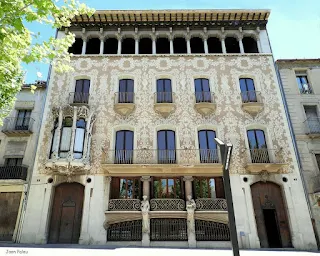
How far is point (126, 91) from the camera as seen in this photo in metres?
17.9

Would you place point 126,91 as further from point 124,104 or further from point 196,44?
point 196,44

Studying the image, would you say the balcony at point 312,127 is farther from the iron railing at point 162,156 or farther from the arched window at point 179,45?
the arched window at point 179,45

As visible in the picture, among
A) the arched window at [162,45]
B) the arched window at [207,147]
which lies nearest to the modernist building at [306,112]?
the arched window at [207,147]

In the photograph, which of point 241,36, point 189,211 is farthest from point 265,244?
point 241,36

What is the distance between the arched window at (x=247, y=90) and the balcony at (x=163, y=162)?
14.9 ft

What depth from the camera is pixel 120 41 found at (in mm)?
19438

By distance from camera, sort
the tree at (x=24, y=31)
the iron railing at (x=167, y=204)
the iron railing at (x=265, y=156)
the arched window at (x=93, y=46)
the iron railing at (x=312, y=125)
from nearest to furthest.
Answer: the tree at (x=24, y=31) < the iron railing at (x=167, y=204) < the iron railing at (x=265, y=156) < the iron railing at (x=312, y=125) < the arched window at (x=93, y=46)

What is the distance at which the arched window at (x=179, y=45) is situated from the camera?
19.9m

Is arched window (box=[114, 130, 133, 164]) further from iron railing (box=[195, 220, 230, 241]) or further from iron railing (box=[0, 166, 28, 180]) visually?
iron railing (box=[0, 166, 28, 180])

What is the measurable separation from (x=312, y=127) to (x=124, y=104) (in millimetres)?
12511

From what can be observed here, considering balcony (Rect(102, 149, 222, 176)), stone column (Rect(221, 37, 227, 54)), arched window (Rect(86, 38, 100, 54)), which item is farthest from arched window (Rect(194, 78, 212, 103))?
arched window (Rect(86, 38, 100, 54))

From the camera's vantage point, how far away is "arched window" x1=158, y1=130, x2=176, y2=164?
50.4ft

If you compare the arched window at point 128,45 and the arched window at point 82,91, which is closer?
the arched window at point 82,91

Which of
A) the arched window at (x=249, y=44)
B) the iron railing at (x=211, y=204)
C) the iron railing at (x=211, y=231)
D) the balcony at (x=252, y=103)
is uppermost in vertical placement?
the arched window at (x=249, y=44)
